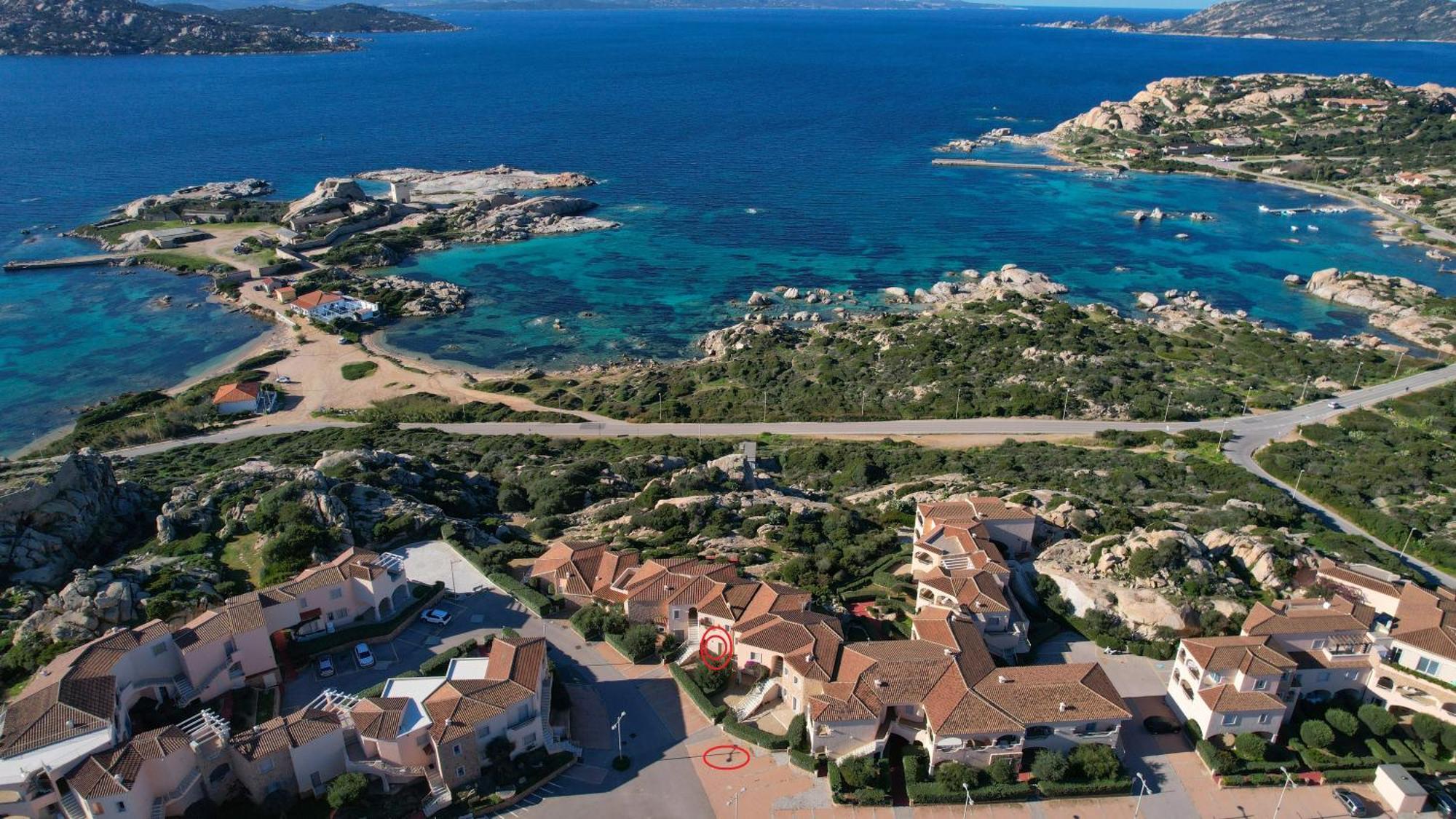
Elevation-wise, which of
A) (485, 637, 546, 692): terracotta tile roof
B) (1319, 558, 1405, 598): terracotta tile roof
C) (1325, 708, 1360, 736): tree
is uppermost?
(1319, 558, 1405, 598): terracotta tile roof

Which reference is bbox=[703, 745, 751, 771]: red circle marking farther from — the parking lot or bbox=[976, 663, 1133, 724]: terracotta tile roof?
the parking lot

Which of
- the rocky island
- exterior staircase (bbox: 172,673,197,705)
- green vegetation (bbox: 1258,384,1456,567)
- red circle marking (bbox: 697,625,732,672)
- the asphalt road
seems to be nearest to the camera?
exterior staircase (bbox: 172,673,197,705)

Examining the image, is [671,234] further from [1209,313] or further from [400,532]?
[400,532]

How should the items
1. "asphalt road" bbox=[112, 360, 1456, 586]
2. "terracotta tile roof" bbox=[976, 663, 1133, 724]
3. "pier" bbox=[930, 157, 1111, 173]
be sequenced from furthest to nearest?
"pier" bbox=[930, 157, 1111, 173], "asphalt road" bbox=[112, 360, 1456, 586], "terracotta tile roof" bbox=[976, 663, 1133, 724]

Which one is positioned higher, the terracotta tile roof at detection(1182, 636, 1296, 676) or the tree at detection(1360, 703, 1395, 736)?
the terracotta tile roof at detection(1182, 636, 1296, 676)

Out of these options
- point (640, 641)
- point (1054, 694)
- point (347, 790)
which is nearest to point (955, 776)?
point (1054, 694)

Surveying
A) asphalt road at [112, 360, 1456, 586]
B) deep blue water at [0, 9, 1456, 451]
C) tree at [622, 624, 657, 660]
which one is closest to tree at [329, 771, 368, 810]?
tree at [622, 624, 657, 660]
